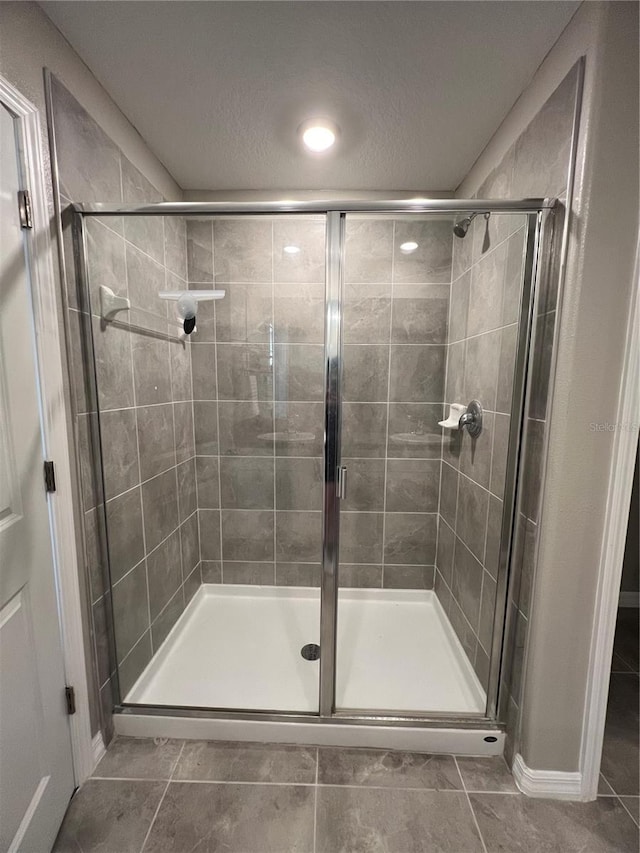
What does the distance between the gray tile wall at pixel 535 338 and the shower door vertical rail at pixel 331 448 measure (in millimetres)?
634

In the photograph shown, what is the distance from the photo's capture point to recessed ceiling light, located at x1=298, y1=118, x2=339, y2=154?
51.4 inches

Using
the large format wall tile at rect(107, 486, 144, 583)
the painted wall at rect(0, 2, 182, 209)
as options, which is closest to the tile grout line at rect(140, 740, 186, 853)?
the large format wall tile at rect(107, 486, 144, 583)

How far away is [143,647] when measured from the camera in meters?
1.48

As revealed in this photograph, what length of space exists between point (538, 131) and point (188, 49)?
1125 millimetres

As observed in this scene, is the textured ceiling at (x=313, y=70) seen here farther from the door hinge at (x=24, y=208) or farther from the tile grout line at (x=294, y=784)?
the tile grout line at (x=294, y=784)

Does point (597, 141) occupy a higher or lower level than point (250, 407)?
higher

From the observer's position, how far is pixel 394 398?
1860 mm

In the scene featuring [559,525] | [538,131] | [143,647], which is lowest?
[143,647]

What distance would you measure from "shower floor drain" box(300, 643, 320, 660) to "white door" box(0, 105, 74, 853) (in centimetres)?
94

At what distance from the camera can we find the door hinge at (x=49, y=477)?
98 cm

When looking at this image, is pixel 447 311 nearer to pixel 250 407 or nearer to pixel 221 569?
pixel 250 407

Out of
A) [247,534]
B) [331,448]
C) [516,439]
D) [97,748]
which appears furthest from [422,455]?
[97,748]

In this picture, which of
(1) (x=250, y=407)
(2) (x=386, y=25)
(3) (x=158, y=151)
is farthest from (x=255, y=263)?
(2) (x=386, y=25)

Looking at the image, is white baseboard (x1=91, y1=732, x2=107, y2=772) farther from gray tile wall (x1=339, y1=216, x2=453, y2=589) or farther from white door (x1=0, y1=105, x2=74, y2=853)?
gray tile wall (x1=339, y1=216, x2=453, y2=589)
